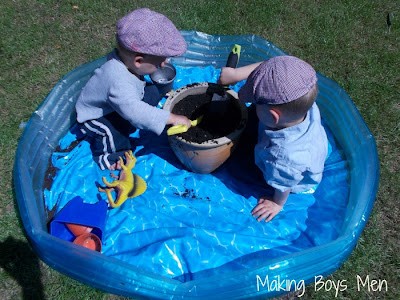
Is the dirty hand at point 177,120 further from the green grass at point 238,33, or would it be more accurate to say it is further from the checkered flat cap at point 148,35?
the green grass at point 238,33

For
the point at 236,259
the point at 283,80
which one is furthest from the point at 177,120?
the point at 236,259

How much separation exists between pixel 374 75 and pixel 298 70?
1869mm

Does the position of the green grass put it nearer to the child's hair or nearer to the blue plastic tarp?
the blue plastic tarp

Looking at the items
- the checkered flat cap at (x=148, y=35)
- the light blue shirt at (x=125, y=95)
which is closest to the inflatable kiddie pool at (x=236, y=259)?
the light blue shirt at (x=125, y=95)

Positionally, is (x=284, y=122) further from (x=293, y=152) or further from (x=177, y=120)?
(x=177, y=120)

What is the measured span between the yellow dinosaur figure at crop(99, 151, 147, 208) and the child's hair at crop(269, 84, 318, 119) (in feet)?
3.65

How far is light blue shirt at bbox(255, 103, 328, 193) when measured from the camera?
5.88ft

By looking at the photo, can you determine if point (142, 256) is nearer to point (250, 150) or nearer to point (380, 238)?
point (250, 150)

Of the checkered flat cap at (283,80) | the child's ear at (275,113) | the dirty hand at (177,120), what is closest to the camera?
the checkered flat cap at (283,80)

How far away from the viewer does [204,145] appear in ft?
6.56

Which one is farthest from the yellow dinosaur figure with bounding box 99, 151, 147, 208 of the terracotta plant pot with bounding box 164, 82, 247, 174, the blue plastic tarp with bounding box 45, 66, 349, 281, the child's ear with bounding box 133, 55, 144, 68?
the child's ear with bounding box 133, 55, 144, 68

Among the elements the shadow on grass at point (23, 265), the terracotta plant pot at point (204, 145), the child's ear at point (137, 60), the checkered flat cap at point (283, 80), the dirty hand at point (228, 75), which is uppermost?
the checkered flat cap at point (283, 80)

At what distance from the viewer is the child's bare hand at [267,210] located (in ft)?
7.29

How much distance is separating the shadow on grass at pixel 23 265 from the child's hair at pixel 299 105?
5.34 ft
